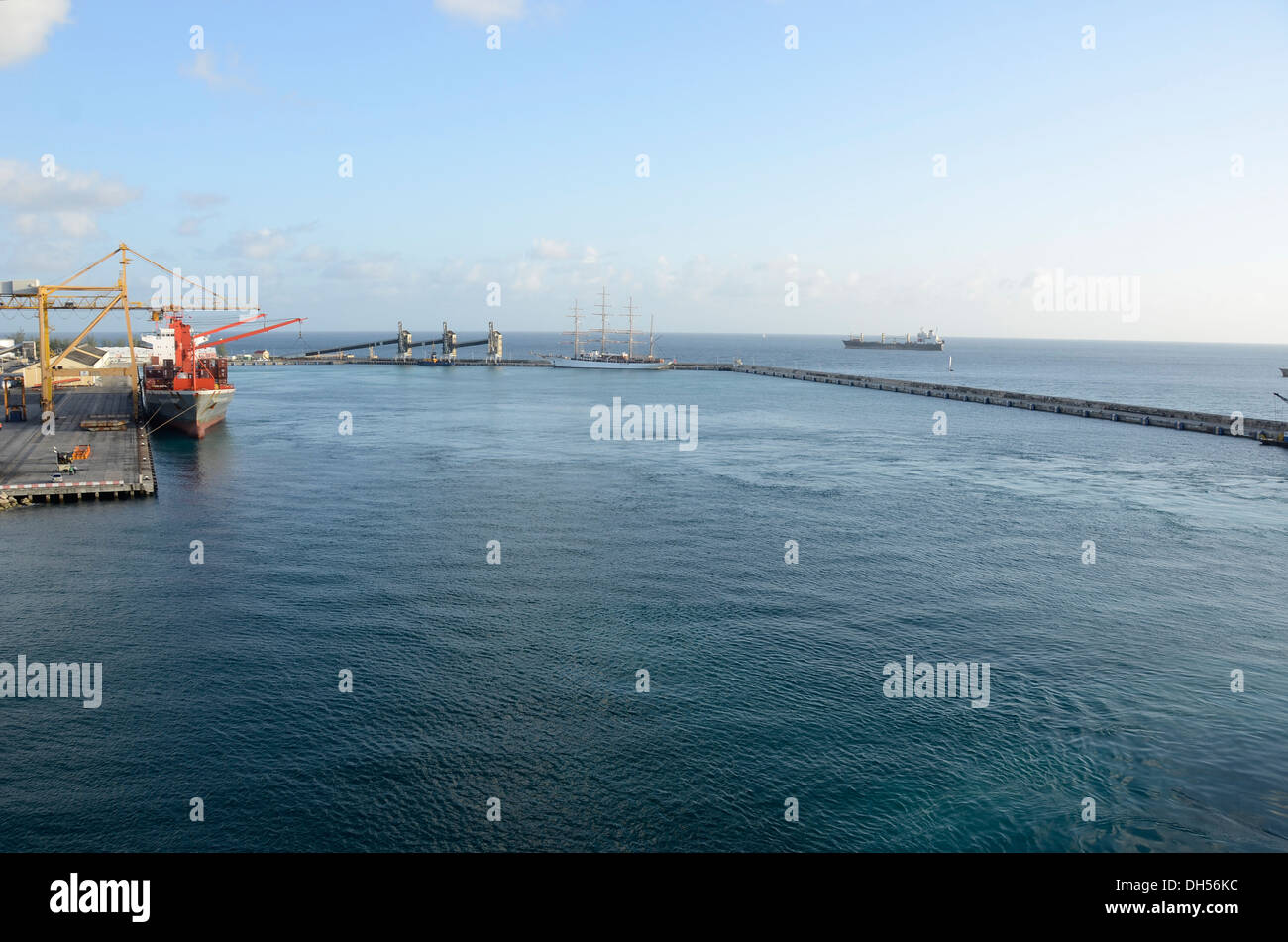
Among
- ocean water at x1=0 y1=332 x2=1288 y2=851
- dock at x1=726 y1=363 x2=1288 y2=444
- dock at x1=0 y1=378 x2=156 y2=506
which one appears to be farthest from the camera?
dock at x1=726 y1=363 x2=1288 y2=444

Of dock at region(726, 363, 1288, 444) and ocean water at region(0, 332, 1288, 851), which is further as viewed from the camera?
dock at region(726, 363, 1288, 444)

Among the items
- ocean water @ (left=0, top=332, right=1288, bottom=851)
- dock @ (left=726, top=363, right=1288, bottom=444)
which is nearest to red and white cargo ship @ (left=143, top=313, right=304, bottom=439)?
ocean water @ (left=0, top=332, right=1288, bottom=851)

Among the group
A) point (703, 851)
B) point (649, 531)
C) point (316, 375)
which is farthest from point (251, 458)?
point (316, 375)

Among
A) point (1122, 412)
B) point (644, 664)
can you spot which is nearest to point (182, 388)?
point (644, 664)

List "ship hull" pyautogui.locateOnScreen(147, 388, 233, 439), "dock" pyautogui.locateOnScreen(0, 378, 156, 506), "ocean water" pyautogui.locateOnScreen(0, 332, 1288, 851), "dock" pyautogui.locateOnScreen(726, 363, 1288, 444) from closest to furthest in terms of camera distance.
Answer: "ocean water" pyautogui.locateOnScreen(0, 332, 1288, 851) < "dock" pyautogui.locateOnScreen(0, 378, 156, 506) < "ship hull" pyautogui.locateOnScreen(147, 388, 233, 439) < "dock" pyautogui.locateOnScreen(726, 363, 1288, 444)

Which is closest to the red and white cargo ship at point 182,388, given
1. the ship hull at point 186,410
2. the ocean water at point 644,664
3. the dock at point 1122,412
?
the ship hull at point 186,410

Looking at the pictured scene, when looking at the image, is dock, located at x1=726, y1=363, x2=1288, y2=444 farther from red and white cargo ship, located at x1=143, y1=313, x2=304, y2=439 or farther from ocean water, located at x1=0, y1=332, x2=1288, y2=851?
red and white cargo ship, located at x1=143, y1=313, x2=304, y2=439

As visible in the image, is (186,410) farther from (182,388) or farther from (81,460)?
(81,460)

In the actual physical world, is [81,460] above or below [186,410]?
below
